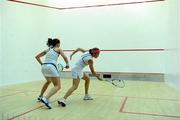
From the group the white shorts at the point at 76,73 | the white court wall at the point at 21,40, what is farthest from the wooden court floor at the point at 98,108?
the white court wall at the point at 21,40

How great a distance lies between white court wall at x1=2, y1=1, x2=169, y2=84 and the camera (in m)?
6.46

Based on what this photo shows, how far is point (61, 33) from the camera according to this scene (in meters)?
7.79

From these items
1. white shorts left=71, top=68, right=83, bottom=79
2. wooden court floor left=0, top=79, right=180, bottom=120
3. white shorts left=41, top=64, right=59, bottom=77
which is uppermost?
white shorts left=41, top=64, right=59, bottom=77

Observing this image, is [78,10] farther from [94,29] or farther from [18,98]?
[18,98]

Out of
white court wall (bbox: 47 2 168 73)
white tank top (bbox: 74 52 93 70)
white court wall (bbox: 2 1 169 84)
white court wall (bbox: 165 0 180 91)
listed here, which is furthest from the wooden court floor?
white court wall (bbox: 47 2 168 73)

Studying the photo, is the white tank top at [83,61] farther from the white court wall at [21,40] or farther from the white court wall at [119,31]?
the white court wall at [119,31]

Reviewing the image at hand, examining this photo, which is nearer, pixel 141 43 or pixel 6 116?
pixel 6 116

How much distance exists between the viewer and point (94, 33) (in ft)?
24.6

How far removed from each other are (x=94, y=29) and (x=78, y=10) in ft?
2.56

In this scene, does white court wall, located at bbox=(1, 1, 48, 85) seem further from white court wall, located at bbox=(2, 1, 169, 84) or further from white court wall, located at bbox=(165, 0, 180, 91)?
white court wall, located at bbox=(165, 0, 180, 91)

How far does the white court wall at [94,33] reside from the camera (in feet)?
21.2

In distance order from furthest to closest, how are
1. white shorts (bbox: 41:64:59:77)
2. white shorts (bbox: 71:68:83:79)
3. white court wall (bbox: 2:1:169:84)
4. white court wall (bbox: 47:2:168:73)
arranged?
white court wall (bbox: 47:2:168:73), white court wall (bbox: 2:1:169:84), white shorts (bbox: 71:68:83:79), white shorts (bbox: 41:64:59:77)

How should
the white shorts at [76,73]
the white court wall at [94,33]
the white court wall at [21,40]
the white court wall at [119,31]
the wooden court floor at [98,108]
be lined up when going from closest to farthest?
the wooden court floor at [98,108], the white shorts at [76,73], the white court wall at [21,40], the white court wall at [94,33], the white court wall at [119,31]

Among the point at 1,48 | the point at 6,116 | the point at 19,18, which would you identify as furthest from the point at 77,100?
the point at 19,18
